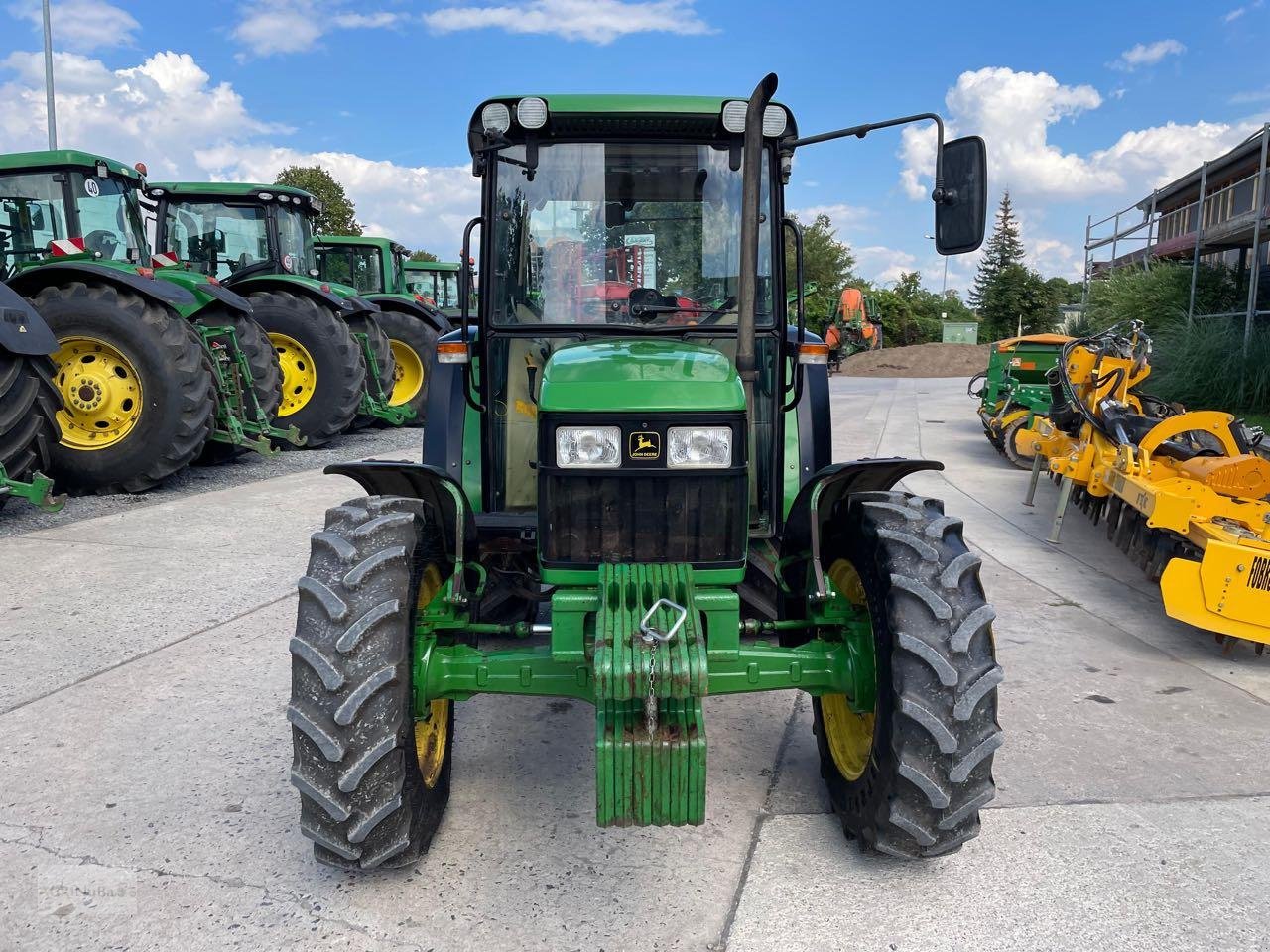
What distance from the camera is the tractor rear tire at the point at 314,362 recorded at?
433 inches

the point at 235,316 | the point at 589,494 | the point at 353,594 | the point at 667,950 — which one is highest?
the point at 235,316

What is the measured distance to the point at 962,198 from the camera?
10.2 feet

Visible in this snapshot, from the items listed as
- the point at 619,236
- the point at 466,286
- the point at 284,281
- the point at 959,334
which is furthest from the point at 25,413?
the point at 959,334

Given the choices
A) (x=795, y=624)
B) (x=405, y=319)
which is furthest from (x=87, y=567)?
(x=405, y=319)

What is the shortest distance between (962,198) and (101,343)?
7.15 meters

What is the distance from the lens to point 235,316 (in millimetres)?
9703

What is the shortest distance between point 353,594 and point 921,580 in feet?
5.23

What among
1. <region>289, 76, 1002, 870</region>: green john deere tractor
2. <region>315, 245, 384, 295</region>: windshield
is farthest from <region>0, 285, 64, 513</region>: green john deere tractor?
<region>315, 245, 384, 295</region>: windshield

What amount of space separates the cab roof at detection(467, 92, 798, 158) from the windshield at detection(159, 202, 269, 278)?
9.15m

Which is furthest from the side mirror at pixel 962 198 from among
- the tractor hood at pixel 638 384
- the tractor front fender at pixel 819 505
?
the tractor hood at pixel 638 384

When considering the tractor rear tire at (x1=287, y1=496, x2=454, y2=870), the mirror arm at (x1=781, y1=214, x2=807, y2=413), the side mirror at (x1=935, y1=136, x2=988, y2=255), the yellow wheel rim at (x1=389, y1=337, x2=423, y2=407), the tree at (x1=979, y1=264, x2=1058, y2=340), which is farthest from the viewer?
the tree at (x1=979, y1=264, x2=1058, y2=340)

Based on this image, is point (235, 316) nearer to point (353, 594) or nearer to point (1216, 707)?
point (353, 594)

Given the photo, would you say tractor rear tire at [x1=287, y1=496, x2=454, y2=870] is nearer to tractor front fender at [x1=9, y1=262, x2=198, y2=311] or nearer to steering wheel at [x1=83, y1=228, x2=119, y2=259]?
tractor front fender at [x1=9, y1=262, x2=198, y2=311]

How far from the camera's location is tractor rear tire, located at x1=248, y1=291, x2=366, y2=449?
11.0 metres
